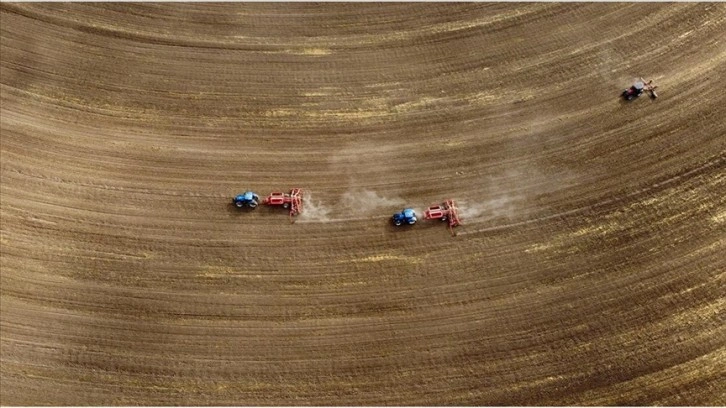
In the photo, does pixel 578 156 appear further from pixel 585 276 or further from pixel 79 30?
pixel 79 30

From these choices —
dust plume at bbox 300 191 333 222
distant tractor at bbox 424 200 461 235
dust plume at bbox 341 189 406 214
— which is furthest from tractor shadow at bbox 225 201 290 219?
distant tractor at bbox 424 200 461 235

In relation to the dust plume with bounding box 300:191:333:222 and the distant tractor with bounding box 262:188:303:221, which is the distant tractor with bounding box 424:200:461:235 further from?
the distant tractor with bounding box 262:188:303:221

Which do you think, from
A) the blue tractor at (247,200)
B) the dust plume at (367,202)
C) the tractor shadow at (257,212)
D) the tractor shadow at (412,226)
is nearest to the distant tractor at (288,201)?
the tractor shadow at (257,212)

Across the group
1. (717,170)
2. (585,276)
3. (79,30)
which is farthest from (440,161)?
(79,30)

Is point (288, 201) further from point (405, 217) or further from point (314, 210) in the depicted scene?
point (405, 217)

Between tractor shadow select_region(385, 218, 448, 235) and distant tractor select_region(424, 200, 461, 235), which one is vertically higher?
distant tractor select_region(424, 200, 461, 235)

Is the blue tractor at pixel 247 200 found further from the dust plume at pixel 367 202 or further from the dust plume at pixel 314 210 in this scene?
the dust plume at pixel 367 202

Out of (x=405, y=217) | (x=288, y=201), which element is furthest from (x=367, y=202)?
(x=288, y=201)
